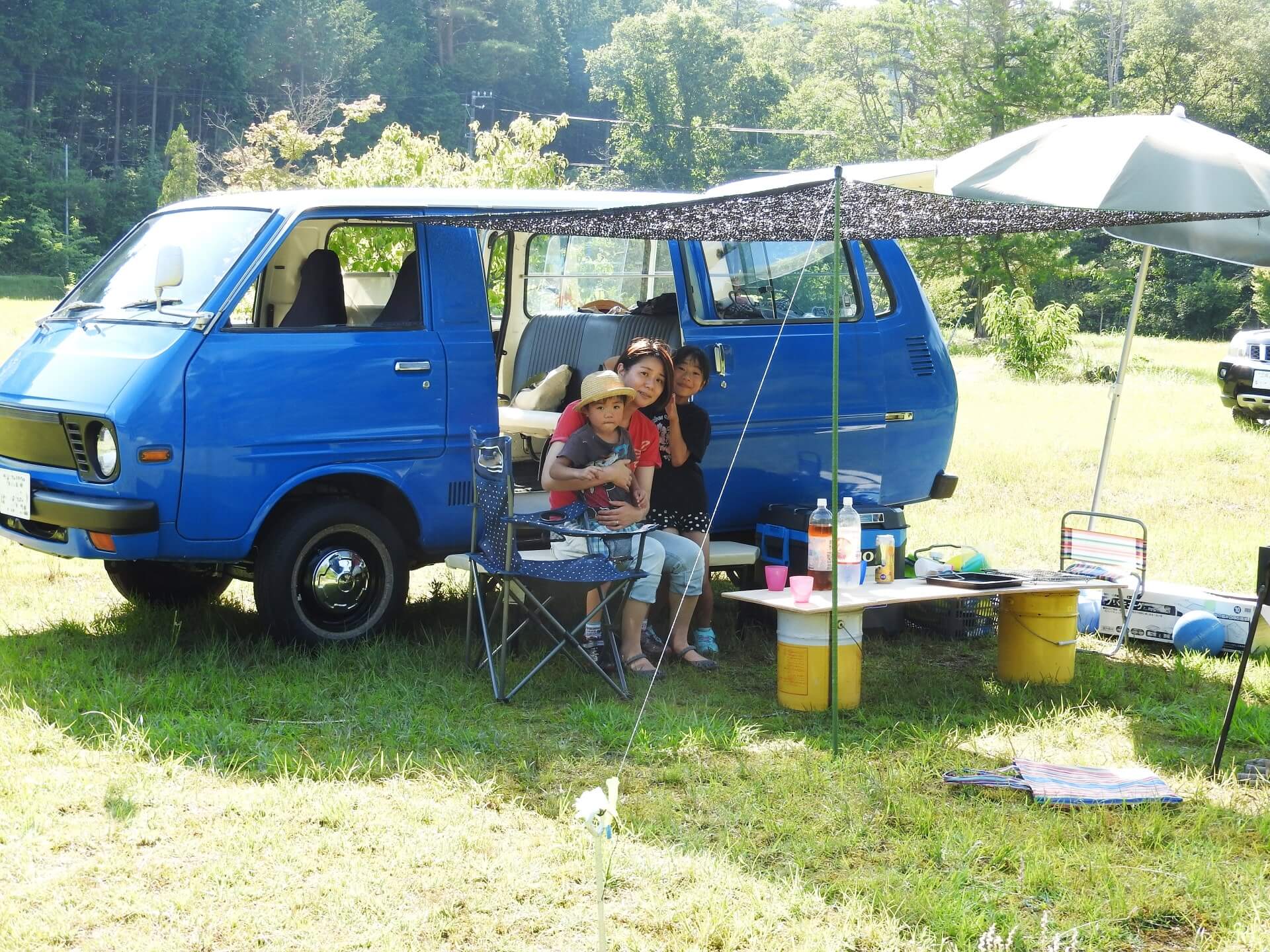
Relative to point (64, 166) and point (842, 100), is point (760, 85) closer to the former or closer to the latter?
point (842, 100)

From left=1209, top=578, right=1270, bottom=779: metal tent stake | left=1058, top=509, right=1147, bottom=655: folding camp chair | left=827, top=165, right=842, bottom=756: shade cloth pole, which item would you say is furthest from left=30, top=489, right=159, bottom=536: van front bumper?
left=1058, top=509, right=1147, bottom=655: folding camp chair

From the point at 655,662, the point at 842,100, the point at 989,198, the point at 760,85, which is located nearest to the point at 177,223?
the point at 655,662

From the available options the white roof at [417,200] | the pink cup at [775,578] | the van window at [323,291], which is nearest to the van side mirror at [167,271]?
the van window at [323,291]

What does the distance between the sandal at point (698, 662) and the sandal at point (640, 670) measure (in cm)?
22

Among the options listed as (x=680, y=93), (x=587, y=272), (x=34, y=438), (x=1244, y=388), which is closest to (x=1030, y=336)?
(x=1244, y=388)

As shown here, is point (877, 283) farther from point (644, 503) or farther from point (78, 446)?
point (78, 446)

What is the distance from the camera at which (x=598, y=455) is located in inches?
235

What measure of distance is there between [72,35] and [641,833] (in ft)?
187

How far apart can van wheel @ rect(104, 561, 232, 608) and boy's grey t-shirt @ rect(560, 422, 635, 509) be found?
179 centimetres

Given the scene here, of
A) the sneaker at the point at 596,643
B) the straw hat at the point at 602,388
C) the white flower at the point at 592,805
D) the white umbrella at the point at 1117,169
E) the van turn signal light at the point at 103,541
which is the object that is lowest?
the sneaker at the point at 596,643

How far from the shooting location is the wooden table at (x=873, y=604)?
5.45m

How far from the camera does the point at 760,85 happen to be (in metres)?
79.5

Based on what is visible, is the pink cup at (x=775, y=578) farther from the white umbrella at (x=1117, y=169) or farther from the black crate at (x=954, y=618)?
the white umbrella at (x=1117, y=169)

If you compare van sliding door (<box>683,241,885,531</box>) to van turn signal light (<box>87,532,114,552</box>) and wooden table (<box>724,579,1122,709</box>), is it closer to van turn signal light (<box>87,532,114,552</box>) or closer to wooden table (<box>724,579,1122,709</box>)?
wooden table (<box>724,579,1122,709</box>)
